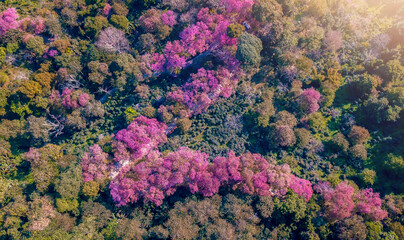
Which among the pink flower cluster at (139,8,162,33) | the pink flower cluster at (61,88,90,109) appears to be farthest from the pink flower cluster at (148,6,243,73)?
the pink flower cluster at (61,88,90,109)

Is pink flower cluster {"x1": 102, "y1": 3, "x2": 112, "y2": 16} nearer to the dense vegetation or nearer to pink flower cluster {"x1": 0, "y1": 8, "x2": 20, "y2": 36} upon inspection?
the dense vegetation

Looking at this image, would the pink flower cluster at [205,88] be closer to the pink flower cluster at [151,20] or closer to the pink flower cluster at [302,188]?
the pink flower cluster at [151,20]

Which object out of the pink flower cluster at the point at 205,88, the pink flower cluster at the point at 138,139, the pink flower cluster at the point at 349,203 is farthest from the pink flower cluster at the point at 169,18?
the pink flower cluster at the point at 349,203

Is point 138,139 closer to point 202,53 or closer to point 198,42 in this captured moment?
point 198,42

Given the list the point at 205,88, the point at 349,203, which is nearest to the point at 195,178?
the point at 205,88

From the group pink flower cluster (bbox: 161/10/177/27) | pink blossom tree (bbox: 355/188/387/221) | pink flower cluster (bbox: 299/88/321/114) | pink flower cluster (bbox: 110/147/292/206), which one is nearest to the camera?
pink blossom tree (bbox: 355/188/387/221)
